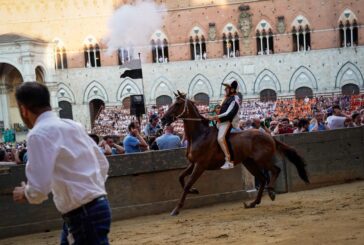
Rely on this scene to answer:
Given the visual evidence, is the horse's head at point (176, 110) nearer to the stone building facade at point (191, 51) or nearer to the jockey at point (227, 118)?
the jockey at point (227, 118)

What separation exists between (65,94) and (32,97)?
39950mm

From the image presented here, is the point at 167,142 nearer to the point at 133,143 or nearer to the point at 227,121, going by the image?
the point at 133,143

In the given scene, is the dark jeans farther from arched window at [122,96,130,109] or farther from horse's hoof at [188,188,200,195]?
arched window at [122,96,130,109]

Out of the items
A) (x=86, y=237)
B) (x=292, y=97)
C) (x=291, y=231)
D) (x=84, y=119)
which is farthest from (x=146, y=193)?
(x=84, y=119)

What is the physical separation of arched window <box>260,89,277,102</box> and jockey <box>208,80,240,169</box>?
1139 inches

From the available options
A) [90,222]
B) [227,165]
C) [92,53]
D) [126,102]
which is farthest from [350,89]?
[90,222]

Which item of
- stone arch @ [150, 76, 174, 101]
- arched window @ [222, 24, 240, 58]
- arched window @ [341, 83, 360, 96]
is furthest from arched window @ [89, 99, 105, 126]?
arched window @ [341, 83, 360, 96]

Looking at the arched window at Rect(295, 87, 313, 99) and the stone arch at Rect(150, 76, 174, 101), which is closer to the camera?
the arched window at Rect(295, 87, 313, 99)

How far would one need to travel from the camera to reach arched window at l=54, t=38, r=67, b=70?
42531mm

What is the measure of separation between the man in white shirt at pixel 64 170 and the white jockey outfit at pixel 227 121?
723 cm

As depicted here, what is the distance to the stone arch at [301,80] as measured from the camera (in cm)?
3942

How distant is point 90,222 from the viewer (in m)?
3.71

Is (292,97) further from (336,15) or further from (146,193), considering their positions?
(146,193)

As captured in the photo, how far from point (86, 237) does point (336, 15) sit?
38.2 meters
